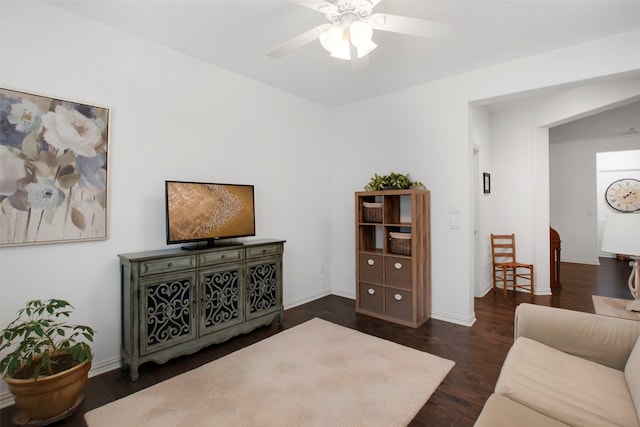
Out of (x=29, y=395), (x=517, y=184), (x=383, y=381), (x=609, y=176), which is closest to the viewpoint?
(x=29, y=395)

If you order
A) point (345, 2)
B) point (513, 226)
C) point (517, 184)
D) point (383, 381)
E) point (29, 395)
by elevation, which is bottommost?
point (383, 381)

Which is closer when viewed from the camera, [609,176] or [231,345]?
[231,345]

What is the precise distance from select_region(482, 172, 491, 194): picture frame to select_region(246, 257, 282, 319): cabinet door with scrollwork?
3.31 metres

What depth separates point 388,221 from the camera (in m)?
3.66

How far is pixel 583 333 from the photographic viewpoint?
6.05 ft

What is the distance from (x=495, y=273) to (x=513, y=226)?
78 centimetres

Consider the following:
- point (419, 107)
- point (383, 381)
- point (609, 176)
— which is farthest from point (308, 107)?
point (609, 176)

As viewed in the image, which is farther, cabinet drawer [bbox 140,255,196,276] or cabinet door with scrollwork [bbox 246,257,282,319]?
cabinet door with scrollwork [bbox 246,257,282,319]

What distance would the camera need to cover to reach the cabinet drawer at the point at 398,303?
338 centimetres

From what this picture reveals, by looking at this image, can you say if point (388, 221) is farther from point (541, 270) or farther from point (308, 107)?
point (541, 270)

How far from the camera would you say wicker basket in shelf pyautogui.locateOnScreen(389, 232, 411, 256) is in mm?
3416

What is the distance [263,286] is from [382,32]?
2.63 meters

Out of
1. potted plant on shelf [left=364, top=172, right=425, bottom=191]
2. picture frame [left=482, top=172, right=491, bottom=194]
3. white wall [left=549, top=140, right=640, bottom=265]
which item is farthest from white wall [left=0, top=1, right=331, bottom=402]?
white wall [left=549, top=140, right=640, bottom=265]

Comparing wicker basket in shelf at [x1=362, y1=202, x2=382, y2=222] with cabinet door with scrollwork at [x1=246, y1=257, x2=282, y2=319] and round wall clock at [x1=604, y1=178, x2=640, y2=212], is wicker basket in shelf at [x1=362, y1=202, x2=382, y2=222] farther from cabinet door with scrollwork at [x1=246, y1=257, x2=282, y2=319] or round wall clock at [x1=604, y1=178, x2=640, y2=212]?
round wall clock at [x1=604, y1=178, x2=640, y2=212]
